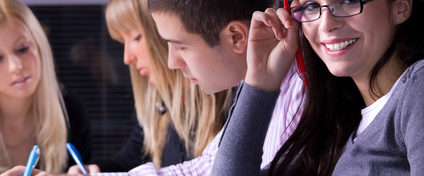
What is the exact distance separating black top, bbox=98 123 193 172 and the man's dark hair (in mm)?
501

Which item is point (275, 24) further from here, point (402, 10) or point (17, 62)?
point (17, 62)

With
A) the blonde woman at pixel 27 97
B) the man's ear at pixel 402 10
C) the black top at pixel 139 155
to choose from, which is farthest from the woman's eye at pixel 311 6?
the blonde woman at pixel 27 97

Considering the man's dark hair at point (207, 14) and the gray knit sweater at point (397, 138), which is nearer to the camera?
the gray knit sweater at point (397, 138)

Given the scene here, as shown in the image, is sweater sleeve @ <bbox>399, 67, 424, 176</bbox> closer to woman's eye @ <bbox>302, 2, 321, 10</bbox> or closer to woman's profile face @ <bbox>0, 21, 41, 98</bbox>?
woman's eye @ <bbox>302, 2, 321, 10</bbox>

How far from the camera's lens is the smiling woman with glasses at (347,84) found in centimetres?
90

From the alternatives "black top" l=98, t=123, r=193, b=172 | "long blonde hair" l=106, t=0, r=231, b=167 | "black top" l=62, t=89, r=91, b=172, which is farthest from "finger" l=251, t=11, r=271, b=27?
"black top" l=62, t=89, r=91, b=172

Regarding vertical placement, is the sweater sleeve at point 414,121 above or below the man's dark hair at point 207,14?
below

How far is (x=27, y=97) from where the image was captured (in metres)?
2.01

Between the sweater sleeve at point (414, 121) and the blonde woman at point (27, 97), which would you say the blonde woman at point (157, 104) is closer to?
the blonde woman at point (27, 97)

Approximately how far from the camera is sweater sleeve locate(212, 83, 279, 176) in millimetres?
1044

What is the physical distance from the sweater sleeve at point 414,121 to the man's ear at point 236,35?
510 millimetres

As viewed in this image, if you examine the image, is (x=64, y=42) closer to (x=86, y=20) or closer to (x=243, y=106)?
(x=86, y=20)

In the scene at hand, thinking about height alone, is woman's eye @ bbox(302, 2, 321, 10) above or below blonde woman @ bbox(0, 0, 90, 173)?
above

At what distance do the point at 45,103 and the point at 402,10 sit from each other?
1.38m
